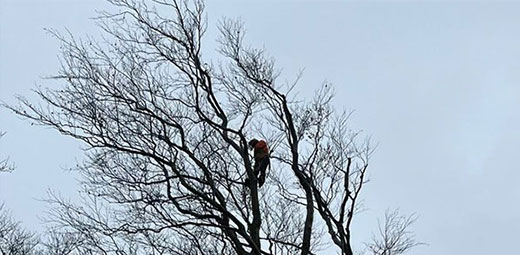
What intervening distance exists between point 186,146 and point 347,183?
226cm

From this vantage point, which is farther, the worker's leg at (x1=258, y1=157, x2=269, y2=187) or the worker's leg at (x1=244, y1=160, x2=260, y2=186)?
the worker's leg at (x1=258, y1=157, x2=269, y2=187)

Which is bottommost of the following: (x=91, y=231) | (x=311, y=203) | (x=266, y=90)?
(x=91, y=231)

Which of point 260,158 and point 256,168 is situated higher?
point 260,158

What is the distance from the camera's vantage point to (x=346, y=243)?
10.2 metres

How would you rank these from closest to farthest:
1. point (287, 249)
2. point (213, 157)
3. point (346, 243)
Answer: point (346, 243) → point (213, 157) → point (287, 249)

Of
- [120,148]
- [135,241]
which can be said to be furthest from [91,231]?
[120,148]

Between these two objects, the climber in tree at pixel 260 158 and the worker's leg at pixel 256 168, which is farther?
the climber in tree at pixel 260 158

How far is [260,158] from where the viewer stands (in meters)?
11.1

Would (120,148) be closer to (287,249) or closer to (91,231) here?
(91,231)

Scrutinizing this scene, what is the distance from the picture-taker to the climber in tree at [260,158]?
1105 cm

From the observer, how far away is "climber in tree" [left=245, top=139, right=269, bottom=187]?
36.2 ft

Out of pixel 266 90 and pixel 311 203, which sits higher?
pixel 266 90

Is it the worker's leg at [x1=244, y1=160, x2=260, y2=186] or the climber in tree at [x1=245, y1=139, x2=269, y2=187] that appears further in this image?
the climber in tree at [x1=245, y1=139, x2=269, y2=187]

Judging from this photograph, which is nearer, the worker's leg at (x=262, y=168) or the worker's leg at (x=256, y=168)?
the worker's leg at (x=256, y=168)
